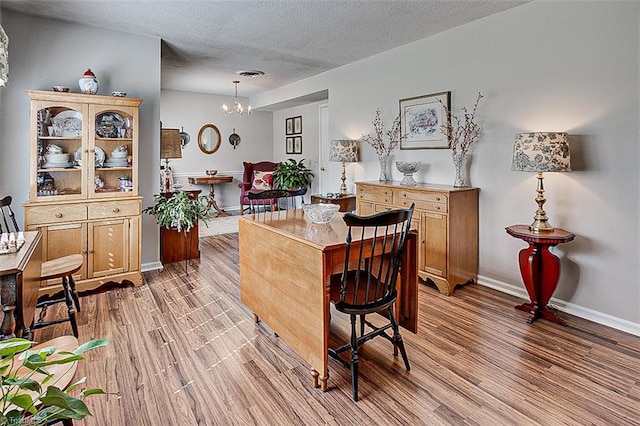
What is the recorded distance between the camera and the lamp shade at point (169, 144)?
4.69 m

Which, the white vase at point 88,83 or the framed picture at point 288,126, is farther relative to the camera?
the framed picture at point 288,126

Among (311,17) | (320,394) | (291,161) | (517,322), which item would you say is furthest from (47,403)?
(291,161)

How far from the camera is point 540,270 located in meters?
3.04

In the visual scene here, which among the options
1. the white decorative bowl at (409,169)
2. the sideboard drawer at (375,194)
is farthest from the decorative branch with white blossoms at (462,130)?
the sideboard drawer at (375,194)

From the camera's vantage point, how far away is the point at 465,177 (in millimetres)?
3986

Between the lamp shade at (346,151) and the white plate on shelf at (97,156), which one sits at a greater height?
the lamp shade at (346,151)

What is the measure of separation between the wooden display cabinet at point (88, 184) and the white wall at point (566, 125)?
10.7 feet

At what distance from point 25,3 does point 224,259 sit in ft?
10.3

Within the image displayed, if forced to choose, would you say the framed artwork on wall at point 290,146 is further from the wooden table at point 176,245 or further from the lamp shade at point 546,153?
the lamp shade at point 546,153

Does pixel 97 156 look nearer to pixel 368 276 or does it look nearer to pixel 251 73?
pixel 368 276

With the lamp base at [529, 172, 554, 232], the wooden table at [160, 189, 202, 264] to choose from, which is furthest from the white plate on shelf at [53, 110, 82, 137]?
the lamp base at [529, 172, 554, 232]

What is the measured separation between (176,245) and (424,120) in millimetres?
3285

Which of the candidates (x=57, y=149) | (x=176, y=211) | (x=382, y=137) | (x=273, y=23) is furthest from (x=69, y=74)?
(x=382, y=137)

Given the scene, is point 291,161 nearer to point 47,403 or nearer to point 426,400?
point 426,400
